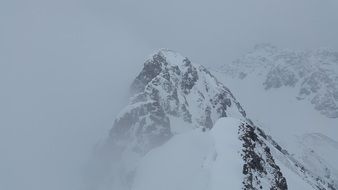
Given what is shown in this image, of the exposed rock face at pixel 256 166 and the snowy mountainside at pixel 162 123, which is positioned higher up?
the snowy mountainside at pixel 162 123

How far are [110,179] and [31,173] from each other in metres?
31.7

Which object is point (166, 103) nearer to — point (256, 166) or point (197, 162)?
point (197, 162)

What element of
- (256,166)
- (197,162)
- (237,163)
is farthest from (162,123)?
(237,163)

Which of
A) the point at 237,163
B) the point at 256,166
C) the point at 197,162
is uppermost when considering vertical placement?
the point at 197,162

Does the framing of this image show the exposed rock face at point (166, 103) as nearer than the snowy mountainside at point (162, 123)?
→ No

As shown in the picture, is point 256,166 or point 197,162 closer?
point 256,166

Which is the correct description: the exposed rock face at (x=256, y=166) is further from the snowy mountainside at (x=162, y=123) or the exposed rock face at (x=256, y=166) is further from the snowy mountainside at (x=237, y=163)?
the snowy mountainside at (x=162, y=123)

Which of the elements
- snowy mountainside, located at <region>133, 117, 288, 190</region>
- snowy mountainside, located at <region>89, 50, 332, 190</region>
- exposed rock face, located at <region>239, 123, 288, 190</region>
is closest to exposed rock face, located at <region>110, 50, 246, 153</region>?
snowy mountainside, located at <region>89, 50, 332, 190</region>

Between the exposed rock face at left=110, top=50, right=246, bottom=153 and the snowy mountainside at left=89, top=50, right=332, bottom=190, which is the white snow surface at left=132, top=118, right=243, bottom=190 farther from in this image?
the exposed rock face at left=110, top=50, right=246, bottom=153

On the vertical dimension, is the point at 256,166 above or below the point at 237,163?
below

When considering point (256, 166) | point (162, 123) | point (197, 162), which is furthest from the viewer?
point (162, 123)

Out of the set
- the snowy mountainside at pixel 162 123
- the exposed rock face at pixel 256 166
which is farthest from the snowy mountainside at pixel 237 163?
the snowy mountainside at pixel 162 123

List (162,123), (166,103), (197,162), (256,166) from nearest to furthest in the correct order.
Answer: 1. (256,166)
2. (197,162)
3. (162,123)
4. (166,103)

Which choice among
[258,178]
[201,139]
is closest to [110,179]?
[201,139]
